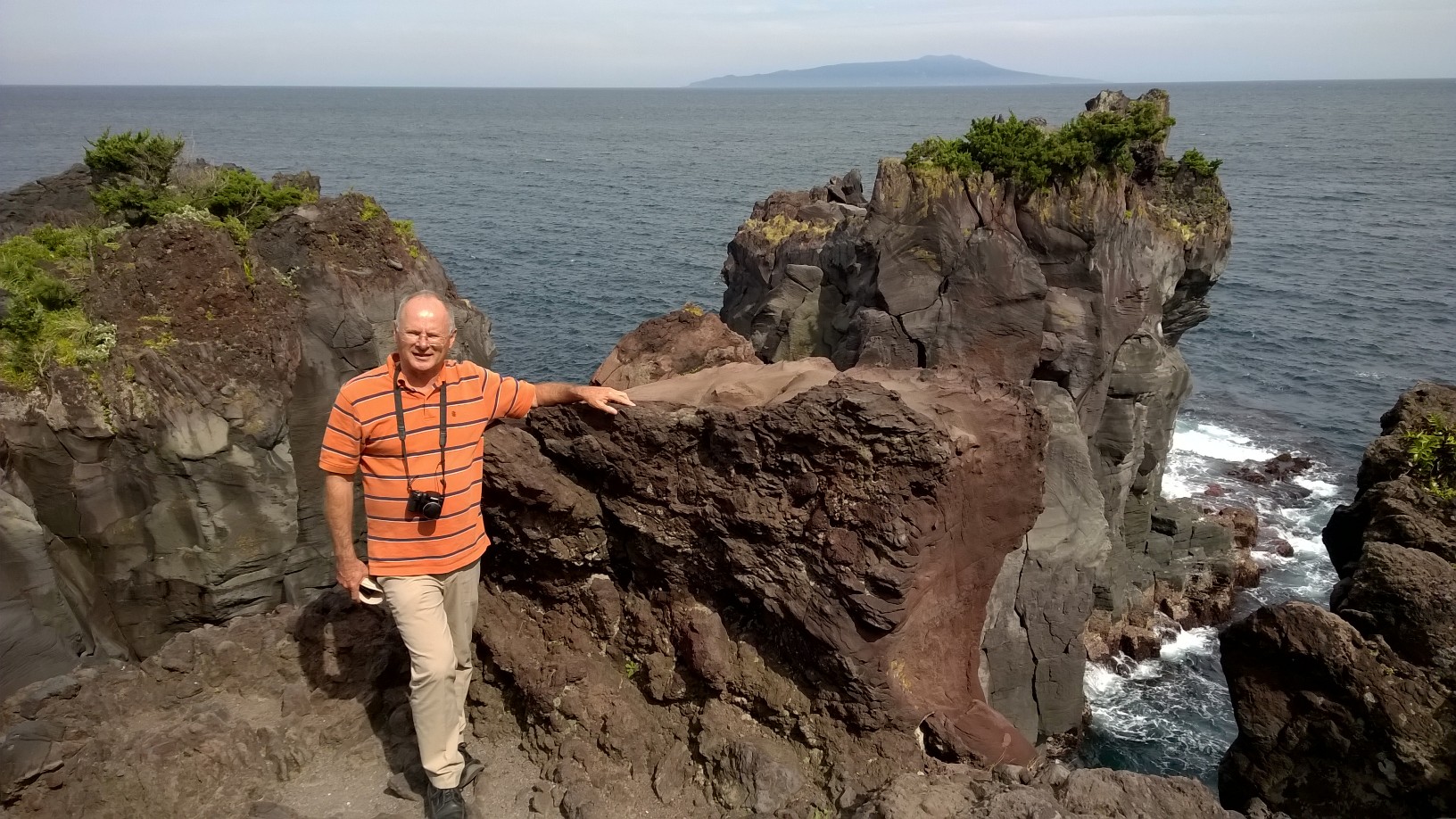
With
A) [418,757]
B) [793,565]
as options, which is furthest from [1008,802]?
[418,757]

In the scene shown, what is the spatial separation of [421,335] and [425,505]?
1.41m

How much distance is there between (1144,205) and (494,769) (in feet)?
88.0

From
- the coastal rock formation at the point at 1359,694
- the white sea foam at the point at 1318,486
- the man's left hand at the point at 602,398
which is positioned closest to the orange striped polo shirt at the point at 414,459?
the man's left hand at the point at 602,398

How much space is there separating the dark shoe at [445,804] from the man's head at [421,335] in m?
3.80

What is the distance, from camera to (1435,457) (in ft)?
62.0

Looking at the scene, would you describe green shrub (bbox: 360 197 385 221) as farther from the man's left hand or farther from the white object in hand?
the white object in hand

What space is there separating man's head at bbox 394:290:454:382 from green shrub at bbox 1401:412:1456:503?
64.9 ft

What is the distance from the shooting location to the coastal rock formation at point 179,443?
66.2 feet

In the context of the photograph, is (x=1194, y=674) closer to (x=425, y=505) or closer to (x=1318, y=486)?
(x=1318, y=486)

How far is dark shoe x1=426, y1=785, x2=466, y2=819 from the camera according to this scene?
26.6ft

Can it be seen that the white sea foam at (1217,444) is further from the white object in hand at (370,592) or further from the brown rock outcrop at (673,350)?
the white object in hand at (370,592)

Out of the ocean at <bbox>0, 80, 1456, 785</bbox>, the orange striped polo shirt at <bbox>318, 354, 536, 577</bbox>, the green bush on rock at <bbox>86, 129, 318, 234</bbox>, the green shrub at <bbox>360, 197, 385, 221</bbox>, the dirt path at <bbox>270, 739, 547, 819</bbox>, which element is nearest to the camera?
the orange striped polo shirt at <bbox>318, 354, 536, 577</bbox>

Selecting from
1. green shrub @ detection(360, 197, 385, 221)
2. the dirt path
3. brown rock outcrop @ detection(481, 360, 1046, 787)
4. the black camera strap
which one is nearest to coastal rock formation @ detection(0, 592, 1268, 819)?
the dirt path

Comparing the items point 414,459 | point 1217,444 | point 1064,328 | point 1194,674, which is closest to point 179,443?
point 414,459
